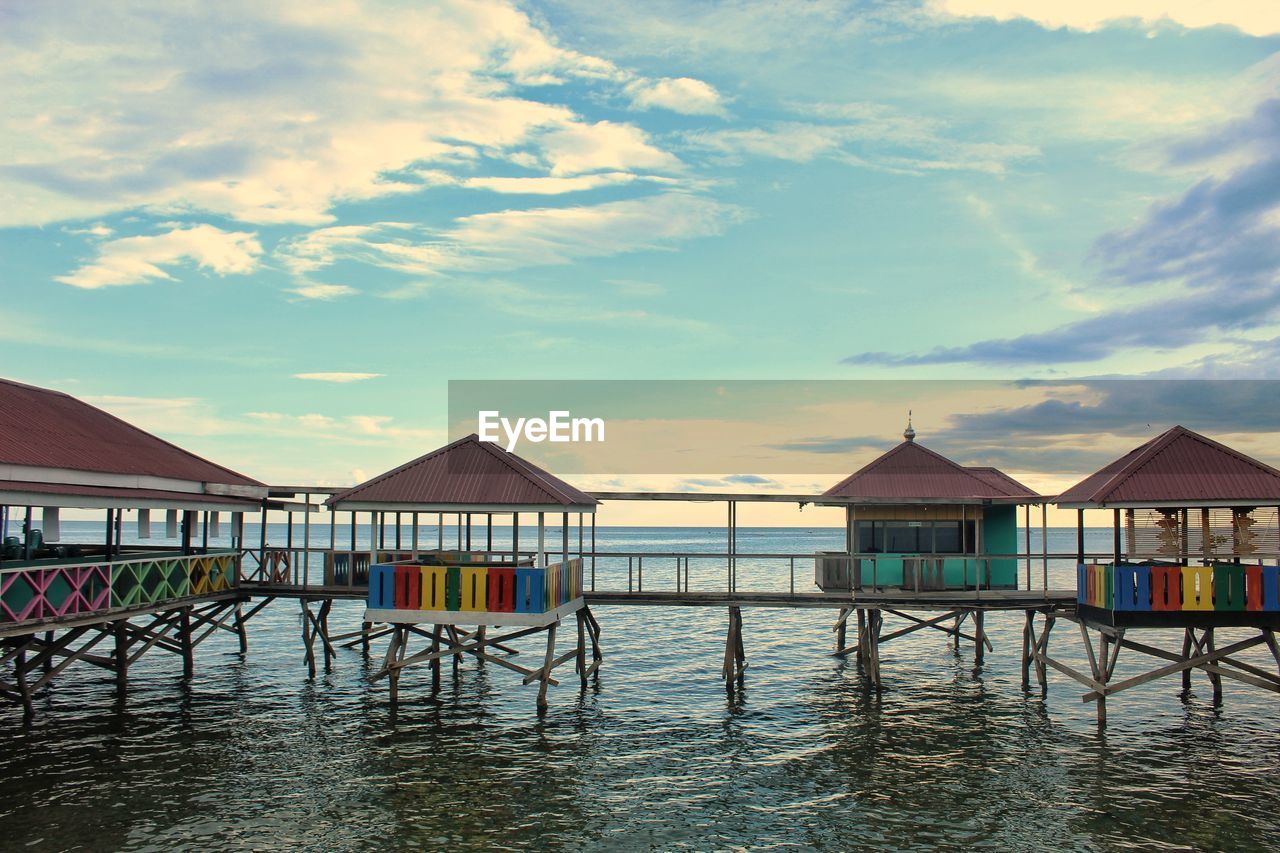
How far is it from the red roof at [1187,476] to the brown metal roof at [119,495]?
22282mm

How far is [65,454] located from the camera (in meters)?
22.0

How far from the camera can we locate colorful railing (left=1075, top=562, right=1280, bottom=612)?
21406 mm

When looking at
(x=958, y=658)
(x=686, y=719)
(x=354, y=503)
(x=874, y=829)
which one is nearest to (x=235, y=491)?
(x=354, y=503)

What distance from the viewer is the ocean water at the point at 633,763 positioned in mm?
15906

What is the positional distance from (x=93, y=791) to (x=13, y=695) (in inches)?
379

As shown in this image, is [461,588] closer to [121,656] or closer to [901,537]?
[121,656]

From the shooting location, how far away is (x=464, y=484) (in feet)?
78.3

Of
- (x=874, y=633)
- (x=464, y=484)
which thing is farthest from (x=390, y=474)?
(x=874, y=633)

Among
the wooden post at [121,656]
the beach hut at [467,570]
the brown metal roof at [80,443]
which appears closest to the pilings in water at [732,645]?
the beach hut at [467,570]

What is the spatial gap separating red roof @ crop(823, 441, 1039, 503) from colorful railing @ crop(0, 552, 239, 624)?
55.4 ft

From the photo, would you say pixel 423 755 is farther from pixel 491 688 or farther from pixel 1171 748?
pixel 1171 748

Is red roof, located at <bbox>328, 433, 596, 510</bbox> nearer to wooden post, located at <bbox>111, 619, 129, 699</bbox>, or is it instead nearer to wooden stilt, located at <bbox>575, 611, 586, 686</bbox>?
wooden stilt, located at <bbox>575, 611, 586, 686</bbox>

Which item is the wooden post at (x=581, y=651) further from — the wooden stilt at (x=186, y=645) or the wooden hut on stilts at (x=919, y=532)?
the wooden stilt at (x=186, y=645)

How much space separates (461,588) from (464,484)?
2609 mm
